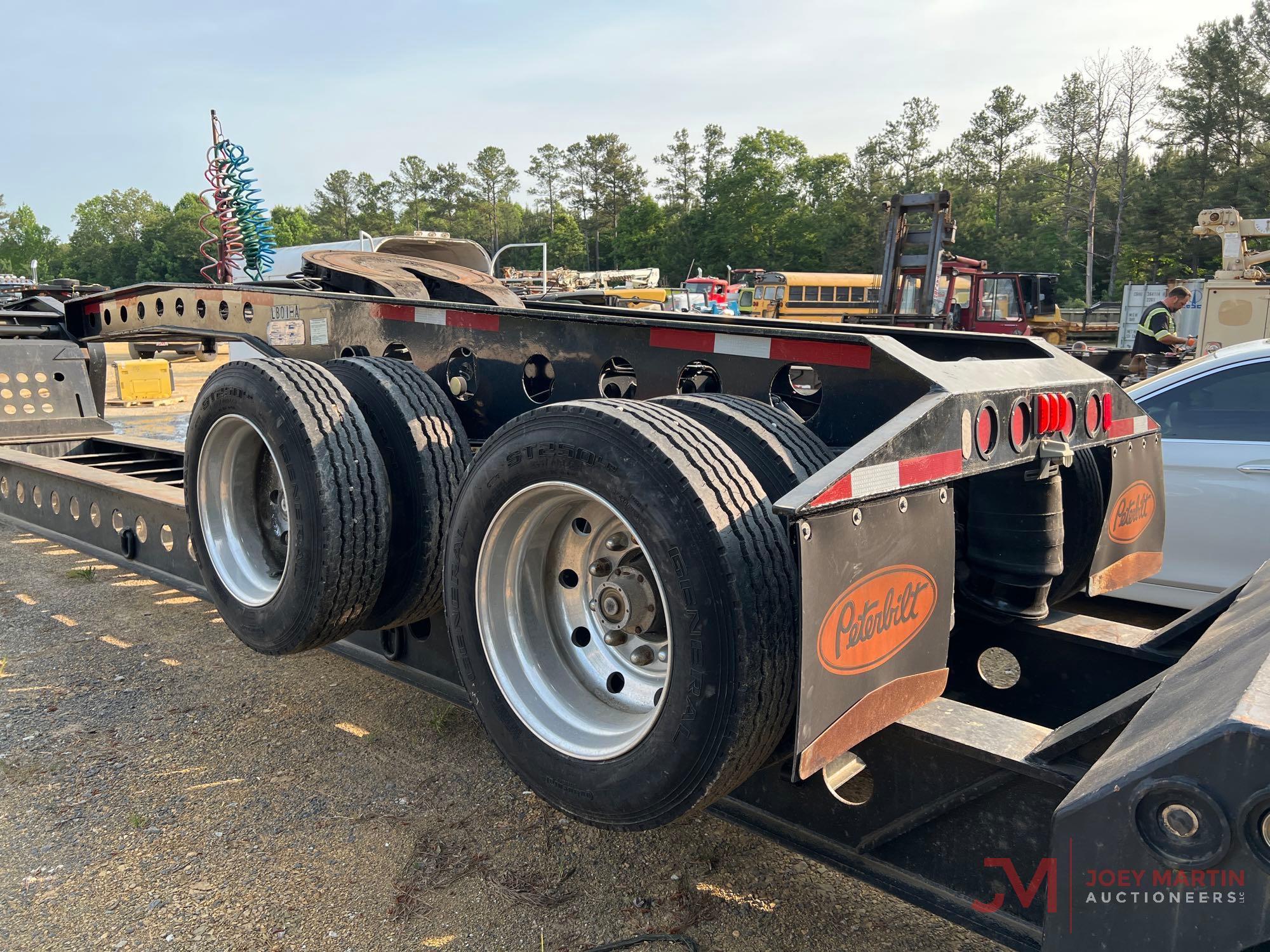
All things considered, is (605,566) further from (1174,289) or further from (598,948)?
(1174,289)

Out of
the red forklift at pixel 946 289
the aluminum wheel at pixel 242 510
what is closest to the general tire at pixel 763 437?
the aluminum wheel at pixel 242 510

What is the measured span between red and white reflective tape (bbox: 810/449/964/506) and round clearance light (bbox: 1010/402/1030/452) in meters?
0.25

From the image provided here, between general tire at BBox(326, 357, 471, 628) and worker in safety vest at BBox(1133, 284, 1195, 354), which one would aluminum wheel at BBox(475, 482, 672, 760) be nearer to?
general tire at BBox(326, 357, 471, 628)

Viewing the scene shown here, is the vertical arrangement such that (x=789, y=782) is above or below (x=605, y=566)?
below

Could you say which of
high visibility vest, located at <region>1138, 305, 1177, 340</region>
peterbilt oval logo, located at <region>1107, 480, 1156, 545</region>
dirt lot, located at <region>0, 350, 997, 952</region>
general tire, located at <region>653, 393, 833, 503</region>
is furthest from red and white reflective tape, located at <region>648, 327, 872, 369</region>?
high visibility vest, located at <region>1138, 305, 1177, 340</region>

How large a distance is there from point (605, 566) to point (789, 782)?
69cm

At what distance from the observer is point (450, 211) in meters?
122

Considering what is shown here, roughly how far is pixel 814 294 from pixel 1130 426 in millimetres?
38286

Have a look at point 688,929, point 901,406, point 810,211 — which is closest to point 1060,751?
point 901,406

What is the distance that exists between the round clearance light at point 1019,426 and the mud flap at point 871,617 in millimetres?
311

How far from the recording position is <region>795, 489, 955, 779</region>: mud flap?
1.75m

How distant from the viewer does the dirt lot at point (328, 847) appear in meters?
2.45

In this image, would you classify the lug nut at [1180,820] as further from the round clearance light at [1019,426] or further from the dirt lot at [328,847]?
the dirt lot at [328,847]

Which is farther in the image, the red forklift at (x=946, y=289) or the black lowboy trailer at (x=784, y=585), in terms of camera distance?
the red forklift at (x=946, y=289)
